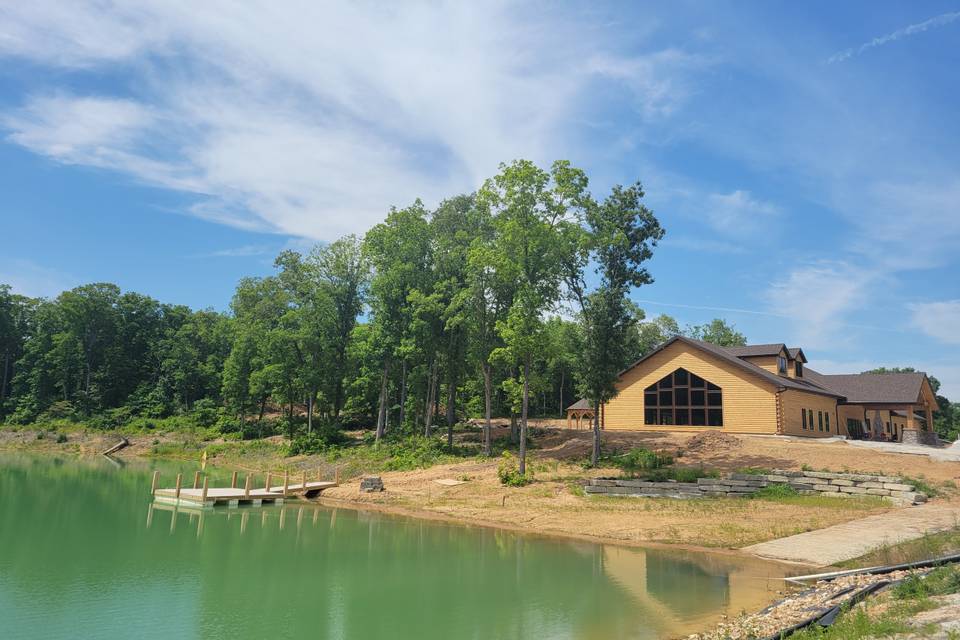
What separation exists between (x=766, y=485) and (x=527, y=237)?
1583 centimetres

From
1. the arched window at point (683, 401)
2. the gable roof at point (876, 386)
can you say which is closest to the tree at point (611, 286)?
the arched window at point (683, 401)

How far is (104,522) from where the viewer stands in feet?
81.3

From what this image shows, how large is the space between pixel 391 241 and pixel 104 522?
25655 millimetres

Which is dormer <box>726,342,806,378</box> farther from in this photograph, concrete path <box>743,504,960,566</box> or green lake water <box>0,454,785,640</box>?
green lake water <box>0,454,785,640</box>

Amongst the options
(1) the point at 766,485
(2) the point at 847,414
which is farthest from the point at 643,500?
(2) the point at 847,414

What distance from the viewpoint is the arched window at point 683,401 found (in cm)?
3903

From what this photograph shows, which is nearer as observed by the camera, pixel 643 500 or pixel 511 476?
pixel 643 500

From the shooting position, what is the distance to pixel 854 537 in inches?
718

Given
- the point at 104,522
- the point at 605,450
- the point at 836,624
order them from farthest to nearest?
the point at 605,450 < the point at 104,522 < the point at 836,624

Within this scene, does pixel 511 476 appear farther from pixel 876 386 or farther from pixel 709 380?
pixel 876 386

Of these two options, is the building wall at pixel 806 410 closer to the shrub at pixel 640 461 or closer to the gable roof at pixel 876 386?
the gable roof at pixel 876 386

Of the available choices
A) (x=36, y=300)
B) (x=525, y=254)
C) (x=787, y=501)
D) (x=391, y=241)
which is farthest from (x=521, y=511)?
(x=36, y=300)

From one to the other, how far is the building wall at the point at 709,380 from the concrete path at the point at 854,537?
1582 cm

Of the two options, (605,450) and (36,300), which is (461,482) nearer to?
(605,450)
